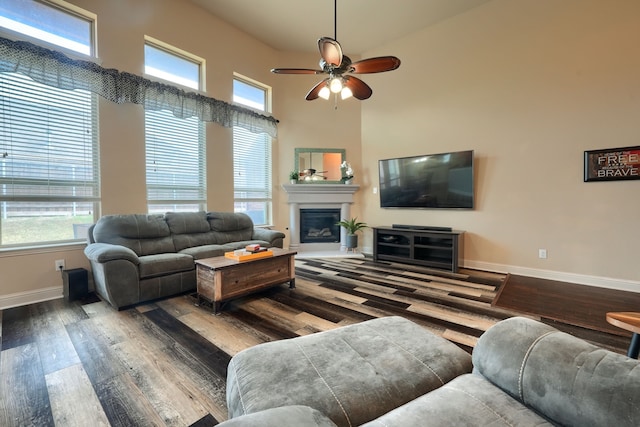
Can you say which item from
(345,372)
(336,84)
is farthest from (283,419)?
(336,84)

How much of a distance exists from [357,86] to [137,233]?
10.3 feet

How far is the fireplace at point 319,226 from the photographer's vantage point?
5.69 metres

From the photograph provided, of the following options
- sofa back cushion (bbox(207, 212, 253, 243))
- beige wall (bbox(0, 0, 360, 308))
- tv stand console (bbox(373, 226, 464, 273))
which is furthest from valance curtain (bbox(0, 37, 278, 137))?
tv stand console (bbox(373, 226, 464, 273))

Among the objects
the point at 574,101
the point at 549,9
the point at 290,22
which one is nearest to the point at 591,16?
the point at 549,9

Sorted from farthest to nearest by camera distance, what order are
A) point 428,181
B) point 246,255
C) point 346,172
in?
point 346,172
point 428,181
point 246,255

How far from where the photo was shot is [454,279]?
384 centimetres

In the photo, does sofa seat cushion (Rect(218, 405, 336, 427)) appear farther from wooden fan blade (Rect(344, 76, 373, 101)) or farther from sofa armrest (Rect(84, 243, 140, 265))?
wooden fan blade (Rect(344, 76, 373, 101))

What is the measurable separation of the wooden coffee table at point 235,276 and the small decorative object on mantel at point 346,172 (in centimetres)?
266

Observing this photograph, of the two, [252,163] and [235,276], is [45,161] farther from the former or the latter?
[252,163]

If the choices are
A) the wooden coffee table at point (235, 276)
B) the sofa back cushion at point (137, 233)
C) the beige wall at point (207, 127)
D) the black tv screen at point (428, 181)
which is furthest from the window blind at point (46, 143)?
the black tv screen at point (428, 181)

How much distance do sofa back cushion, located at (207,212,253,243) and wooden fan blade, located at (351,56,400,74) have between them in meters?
2.82

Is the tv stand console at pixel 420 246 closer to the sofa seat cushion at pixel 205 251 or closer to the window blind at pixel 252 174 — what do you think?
the window blind at pixel 252 174

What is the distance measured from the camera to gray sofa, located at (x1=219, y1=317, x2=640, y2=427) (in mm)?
765

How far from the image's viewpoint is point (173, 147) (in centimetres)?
416
